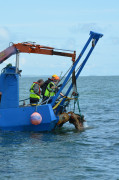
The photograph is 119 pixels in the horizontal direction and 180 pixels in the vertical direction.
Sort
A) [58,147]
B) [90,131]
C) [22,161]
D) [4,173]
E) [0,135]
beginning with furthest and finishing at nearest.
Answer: [90,131] → [0,135] → [58,147] → [22,161] → [4,173]

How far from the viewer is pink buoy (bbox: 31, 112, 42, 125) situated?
14234mm

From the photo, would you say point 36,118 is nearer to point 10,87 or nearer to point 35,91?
point 35,91

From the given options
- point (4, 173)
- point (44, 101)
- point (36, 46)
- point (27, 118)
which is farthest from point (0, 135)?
point (4, 173)

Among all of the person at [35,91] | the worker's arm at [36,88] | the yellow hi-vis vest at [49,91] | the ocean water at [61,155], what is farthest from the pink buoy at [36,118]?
the yellow hi-vis vest at [49,91]

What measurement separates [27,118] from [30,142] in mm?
1660

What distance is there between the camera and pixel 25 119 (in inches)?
580

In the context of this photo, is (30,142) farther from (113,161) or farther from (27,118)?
(113,161)

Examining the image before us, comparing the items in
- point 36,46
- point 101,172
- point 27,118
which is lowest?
point 101,172

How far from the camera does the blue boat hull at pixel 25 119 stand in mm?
14495

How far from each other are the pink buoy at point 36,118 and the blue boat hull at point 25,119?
0.22 metres

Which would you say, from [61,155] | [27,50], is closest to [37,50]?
[27,50]

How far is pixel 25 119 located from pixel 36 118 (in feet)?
2.21

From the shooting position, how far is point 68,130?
52.8ft

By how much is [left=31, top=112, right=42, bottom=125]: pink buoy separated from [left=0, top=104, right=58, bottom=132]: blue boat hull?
0.22 metres
